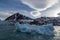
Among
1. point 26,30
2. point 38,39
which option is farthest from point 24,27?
point 38,39

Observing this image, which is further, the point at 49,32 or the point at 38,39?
the point at 49,32

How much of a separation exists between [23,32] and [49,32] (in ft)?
6.70

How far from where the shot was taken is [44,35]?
11.8 metres

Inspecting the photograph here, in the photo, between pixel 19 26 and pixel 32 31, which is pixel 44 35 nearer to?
pixel 32 31

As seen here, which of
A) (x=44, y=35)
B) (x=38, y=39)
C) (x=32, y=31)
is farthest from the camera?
(x=32, y=31)

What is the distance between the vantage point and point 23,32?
12.9 m

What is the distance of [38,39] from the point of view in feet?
33.3

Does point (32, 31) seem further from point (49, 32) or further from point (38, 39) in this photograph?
point (38, 39)

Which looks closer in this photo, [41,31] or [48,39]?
[48,39]

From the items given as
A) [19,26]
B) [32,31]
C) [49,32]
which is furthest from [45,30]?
[19,26]

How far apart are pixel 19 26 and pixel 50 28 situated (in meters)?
2.25

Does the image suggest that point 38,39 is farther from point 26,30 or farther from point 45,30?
point 26,30

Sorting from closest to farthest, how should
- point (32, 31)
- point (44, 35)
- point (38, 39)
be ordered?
point (38, 39)
point (44, 35)
point (32, 31)

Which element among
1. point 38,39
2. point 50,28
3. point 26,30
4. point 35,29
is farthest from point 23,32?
point 38,39
